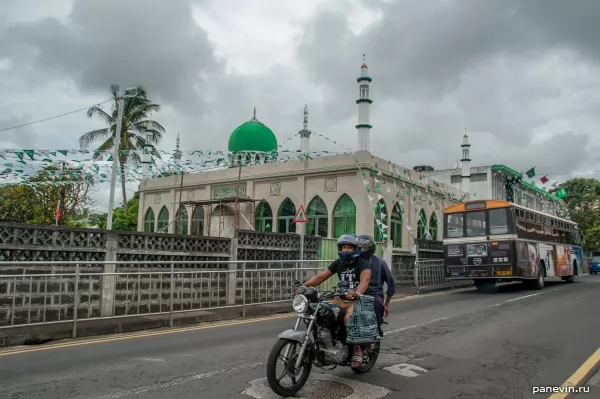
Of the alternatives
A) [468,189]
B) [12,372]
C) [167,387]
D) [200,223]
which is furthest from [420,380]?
[468,189]

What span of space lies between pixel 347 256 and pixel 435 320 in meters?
5.44

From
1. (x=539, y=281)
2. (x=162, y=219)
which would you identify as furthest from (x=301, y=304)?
(x=162, y=219)

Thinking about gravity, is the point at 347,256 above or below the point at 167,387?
above

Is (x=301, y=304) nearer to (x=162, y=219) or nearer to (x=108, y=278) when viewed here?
(x=108, y=278)

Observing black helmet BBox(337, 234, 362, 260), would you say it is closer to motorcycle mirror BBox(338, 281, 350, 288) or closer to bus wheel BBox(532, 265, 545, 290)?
motorcycle mirror BBox(338, 281, 350, 288)

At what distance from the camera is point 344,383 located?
16.8 ft

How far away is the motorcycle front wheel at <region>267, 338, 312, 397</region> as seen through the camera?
4.49 m

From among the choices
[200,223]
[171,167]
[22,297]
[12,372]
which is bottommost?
[12,372]

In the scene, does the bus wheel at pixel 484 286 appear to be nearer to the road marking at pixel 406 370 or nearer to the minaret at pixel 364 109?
the minaret at pixel 364 109

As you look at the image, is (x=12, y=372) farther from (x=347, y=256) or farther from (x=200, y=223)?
(x=200, y=223)

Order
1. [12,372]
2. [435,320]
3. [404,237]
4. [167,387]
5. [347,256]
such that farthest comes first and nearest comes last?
[404,237] < [435,320] < [12,372] < [347,256] < [167,387]

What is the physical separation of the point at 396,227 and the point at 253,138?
30.6ft

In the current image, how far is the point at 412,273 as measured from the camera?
20.9 meters

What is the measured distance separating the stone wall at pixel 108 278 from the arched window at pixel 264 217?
35.6 ft
